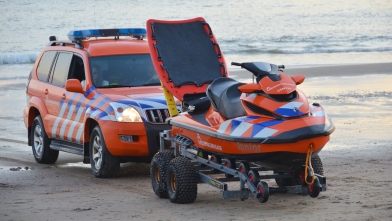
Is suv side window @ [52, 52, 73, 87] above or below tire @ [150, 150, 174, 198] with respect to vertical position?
above

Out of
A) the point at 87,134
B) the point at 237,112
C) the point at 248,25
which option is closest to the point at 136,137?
the point at 87,134

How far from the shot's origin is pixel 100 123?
33.3 feet

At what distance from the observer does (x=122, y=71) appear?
11.1 meters

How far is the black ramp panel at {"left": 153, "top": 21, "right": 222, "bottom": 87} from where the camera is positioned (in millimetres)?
9023

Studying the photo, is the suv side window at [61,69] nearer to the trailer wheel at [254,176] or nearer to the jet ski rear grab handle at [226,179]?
the jet ski rear grab handle at [226,179]

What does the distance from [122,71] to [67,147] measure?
1.26m

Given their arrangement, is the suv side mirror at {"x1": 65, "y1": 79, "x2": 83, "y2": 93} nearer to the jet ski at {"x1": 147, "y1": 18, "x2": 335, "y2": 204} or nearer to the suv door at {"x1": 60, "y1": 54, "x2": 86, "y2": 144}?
the suv door at {"x1": 60, "y1": 54, "x2": 86, "y2": 144}

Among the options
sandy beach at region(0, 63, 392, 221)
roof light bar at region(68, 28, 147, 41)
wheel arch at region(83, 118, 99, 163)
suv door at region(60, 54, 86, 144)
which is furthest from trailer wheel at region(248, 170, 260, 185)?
roof light bar at region(68, 28, 147, 41)

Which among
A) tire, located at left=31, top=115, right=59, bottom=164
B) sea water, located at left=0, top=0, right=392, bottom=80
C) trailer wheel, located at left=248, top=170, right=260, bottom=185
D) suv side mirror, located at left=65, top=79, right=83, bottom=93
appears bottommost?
sea water, located at left=0, top=0, right=392, bottom=80

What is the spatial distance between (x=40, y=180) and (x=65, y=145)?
3.59ft

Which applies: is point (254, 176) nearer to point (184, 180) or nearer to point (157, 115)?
point (184, 180)

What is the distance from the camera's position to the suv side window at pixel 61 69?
11477 millimetres

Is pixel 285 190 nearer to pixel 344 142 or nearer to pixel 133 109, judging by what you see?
pixel 133 109

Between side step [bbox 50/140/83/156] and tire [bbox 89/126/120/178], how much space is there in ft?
1.60
